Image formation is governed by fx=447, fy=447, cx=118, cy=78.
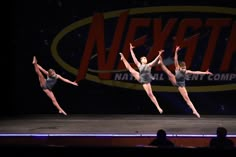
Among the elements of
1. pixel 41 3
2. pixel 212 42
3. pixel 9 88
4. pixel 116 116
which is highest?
pixel 41 3

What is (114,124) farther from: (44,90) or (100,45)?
(44,90)

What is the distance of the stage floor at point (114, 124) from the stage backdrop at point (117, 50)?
0.30 m

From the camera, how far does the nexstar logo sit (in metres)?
8.76

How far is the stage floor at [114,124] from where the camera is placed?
6.67m

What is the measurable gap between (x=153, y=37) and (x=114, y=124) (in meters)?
2.20

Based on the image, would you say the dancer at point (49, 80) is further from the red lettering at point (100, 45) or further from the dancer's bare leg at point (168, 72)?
the dancer's bare leg at point (168, 72)

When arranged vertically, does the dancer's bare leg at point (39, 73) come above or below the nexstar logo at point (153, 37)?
below

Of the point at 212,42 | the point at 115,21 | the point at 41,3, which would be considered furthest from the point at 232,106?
the point at 41,3

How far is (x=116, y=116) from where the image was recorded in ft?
28.8

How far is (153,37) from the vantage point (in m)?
8.88

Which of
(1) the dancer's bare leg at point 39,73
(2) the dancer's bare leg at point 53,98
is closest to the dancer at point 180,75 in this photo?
(2) the dancer's bare leg at point 53,98

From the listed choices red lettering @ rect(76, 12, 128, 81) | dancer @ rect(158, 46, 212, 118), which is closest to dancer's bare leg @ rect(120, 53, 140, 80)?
red lettering @ rect(76, 12, 128, 81)

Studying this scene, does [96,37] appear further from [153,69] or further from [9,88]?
[9,88]

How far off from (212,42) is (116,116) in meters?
2.38
